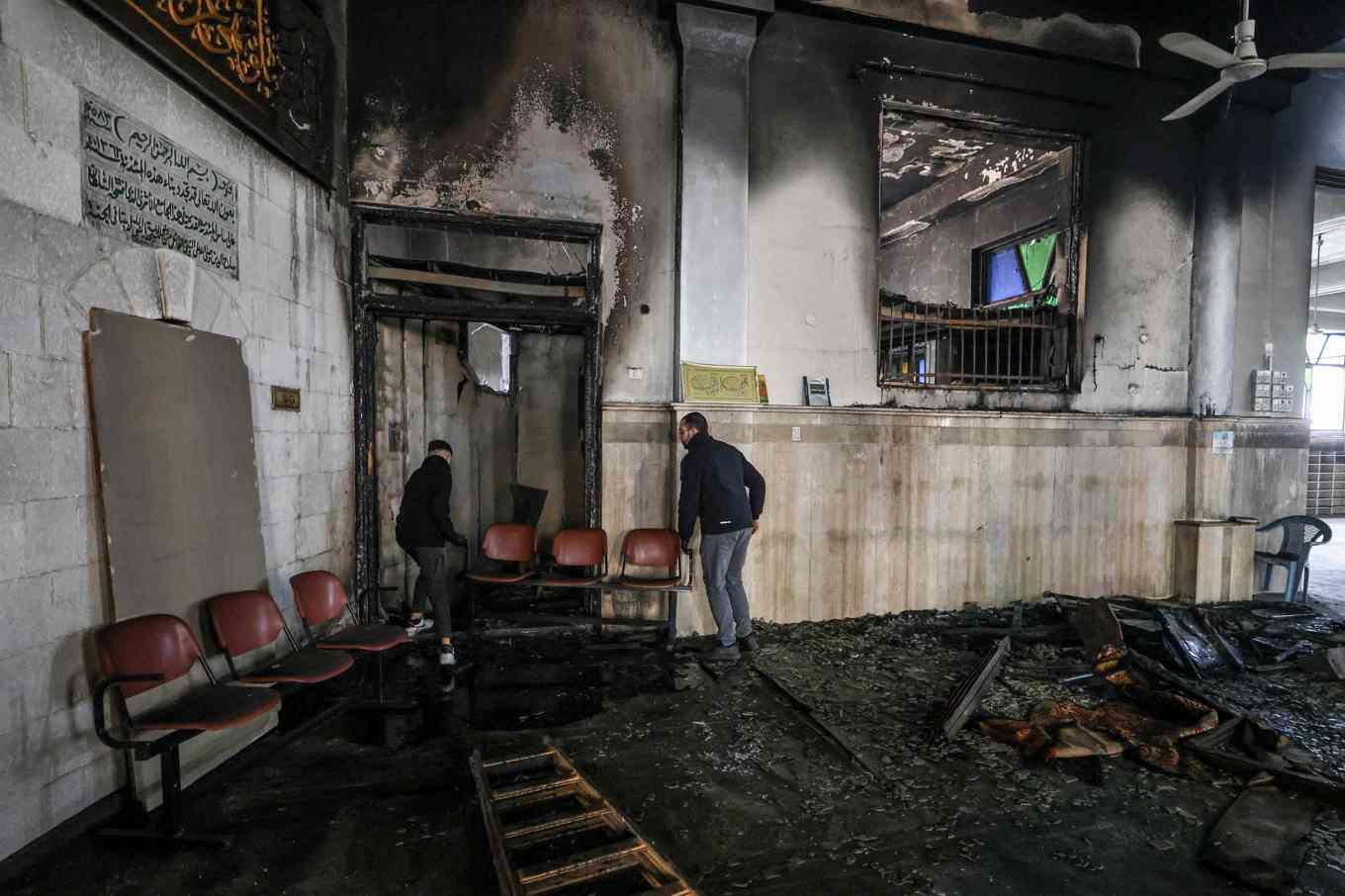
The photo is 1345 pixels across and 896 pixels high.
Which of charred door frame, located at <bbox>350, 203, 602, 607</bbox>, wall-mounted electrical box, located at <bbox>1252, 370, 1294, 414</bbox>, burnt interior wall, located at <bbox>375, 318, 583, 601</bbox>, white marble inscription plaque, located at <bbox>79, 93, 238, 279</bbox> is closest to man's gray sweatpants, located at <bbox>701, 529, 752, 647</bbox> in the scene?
charred door frame, located at <bbox>350, 203, 602, 607</bbox>

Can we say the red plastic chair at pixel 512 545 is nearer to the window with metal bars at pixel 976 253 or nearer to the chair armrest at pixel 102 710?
the chair armrest at pixel 102 710

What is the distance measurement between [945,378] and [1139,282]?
236cm

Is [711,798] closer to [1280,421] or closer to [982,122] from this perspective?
[982,122]

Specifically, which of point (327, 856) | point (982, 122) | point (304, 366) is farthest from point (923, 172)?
point (327, 856)

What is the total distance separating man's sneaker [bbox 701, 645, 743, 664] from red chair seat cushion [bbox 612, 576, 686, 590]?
0.55m

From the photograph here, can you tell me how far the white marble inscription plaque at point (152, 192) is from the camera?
288 cm

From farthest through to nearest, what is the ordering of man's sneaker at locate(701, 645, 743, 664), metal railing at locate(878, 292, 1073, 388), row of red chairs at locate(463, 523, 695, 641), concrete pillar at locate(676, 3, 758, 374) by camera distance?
metal railing at locate(878, 292, 1073, 388), concrete pillar at locate(676, 3, 758, 374), row of red chairs at locate(463, 523, 695, 641), man's sneaker at locate(701, 645, 743, 664)

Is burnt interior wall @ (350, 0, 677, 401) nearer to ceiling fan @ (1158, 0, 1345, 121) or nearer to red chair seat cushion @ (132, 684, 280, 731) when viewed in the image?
red chair seat cushion @ (132, 684, 280, 731)

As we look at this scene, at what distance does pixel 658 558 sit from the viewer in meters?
5.50

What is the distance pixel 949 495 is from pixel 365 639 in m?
5.27

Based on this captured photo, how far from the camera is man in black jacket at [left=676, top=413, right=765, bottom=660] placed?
507 cm

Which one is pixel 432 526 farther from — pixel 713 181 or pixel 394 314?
pixel 713 181

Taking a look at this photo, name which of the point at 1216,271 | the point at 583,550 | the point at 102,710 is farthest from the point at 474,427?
the point at 1216,271

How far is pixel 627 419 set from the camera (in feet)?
18.6
